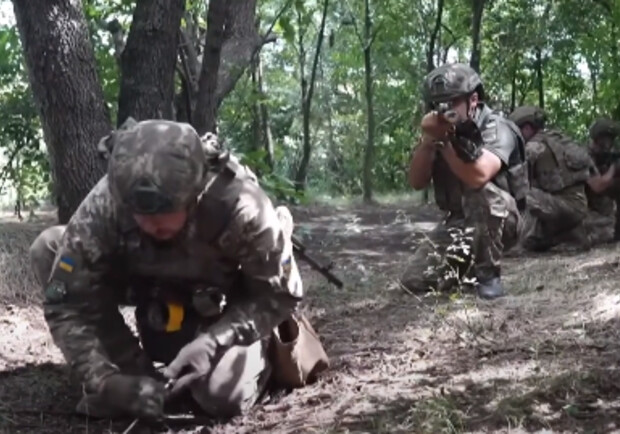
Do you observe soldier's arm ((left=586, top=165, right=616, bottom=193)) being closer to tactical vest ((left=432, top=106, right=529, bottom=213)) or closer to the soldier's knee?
tactical vest ((left=432, top=106, right=529, bottom=213))

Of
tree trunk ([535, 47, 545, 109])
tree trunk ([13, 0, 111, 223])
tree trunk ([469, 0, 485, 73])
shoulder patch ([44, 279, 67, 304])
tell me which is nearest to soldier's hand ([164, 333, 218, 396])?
shoulder patch ([44, 279, 67, 304])

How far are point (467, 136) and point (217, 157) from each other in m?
2.13

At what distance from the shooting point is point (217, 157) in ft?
11.8

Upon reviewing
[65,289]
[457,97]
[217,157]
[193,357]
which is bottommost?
[193,357]

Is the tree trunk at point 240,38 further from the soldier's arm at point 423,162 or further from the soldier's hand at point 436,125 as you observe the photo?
the soldier's hand at point 436,125

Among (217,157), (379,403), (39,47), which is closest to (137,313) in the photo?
(217,157)

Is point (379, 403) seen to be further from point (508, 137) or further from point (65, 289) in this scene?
point (508, 137)

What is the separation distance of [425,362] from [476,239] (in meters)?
1.65

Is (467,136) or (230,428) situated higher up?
(467,136)

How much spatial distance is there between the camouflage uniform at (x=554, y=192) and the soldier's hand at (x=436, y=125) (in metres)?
3.38

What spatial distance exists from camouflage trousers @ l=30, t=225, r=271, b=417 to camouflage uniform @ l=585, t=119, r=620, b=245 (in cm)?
570

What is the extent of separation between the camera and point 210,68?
602cm

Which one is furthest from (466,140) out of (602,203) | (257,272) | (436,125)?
(602,203)

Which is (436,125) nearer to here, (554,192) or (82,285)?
(82,285)
